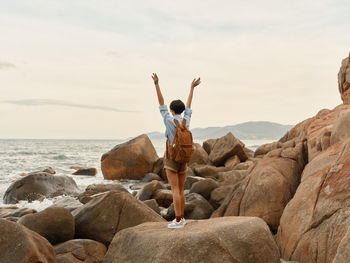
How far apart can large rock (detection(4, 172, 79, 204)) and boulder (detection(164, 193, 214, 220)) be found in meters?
7.04

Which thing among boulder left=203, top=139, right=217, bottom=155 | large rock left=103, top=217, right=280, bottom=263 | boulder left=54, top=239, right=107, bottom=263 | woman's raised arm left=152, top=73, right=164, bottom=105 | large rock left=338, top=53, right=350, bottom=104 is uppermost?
large rock left=338, top=53, right=350, bottom=104

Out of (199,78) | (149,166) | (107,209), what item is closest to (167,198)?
(107,209)

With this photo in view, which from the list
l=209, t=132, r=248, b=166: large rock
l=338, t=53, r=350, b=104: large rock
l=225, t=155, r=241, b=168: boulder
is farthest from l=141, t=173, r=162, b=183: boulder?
l=338, t=53, r=350, b=104: large rock

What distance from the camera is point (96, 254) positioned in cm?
742

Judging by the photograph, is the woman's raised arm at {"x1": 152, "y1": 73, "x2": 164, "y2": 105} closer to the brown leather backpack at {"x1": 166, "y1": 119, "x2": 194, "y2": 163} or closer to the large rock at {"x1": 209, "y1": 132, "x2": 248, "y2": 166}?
the brown leather backpack at {"x1": 166, "y1": 119, "x2": 194, "y2": 163}

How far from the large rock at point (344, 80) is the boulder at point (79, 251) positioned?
40.8ft

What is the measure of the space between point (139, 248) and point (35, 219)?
3.14 m

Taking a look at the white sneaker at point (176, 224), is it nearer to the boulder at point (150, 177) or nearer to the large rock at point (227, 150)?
the boulder at point (150, 177)

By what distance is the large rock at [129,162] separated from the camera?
74.7 feet

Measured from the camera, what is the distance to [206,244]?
5340mm

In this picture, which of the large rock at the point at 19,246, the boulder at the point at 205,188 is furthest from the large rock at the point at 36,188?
the large rock at the point at 19,246

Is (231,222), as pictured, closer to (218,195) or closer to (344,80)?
(218,195)

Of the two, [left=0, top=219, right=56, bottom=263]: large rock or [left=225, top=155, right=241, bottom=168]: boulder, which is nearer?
[left=0, top=219, right=56, bottom=263]: large rock

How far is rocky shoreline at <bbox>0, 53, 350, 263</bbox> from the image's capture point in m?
5.54
